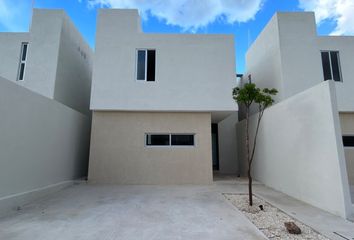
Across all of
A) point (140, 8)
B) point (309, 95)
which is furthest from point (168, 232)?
point (140, 8)

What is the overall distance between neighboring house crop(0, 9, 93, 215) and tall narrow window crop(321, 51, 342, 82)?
11.1m

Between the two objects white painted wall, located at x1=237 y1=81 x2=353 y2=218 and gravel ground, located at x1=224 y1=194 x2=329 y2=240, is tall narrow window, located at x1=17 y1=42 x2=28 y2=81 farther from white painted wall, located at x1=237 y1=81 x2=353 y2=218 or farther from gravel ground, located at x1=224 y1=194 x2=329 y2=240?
white painted wall, located at x1=237 y1=81 x2=353 y2=218

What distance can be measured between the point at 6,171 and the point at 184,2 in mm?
9235

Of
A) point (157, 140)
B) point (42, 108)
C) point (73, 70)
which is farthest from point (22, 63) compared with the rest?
point (157, 140)

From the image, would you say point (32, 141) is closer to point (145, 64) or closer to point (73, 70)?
point (145, 64)

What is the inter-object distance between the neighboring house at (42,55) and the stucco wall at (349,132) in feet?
39.8

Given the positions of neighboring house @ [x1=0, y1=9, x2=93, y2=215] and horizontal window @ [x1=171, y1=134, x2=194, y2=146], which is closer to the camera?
neighboring house @ [x1=0, y1=9, x2=93, y2=215]

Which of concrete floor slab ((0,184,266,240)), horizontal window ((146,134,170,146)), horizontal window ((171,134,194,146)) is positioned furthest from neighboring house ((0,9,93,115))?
horizontal window ((171,134,194,146))

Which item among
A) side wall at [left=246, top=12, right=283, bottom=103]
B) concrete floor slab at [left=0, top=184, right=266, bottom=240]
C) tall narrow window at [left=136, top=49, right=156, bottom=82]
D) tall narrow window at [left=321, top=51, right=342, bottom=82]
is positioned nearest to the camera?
concrete floor slab at [left=0, top=184, right=266, bottom=240]

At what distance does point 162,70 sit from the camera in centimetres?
859

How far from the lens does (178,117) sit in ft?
28.8

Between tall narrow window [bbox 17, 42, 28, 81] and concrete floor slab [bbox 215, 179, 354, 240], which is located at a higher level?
tall narrow window [bbox 17, 42, 28, 81]

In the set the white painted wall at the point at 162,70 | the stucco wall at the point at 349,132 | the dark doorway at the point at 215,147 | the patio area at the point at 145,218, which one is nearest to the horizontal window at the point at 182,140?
the white painted wall at the point at 162,70

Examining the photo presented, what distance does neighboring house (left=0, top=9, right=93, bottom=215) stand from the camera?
16.1ft
